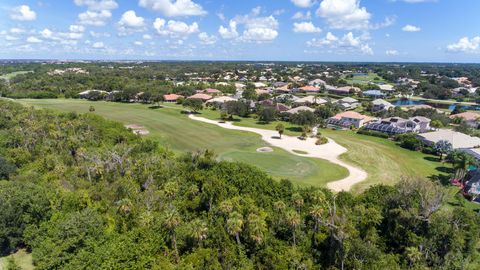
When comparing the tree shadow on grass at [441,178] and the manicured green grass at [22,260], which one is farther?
the tree shadow on grass at [441,178]

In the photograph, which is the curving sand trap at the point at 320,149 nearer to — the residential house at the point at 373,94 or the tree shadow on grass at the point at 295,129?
the tree shadow on grass at the point at 295,129

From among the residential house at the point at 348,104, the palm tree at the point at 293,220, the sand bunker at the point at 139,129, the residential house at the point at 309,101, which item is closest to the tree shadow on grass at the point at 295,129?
the residential house at the point at 309,101

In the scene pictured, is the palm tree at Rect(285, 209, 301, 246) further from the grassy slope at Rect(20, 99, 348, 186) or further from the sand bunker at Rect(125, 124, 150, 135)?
the sand bunker at Rect(125, 124, 150, 135)

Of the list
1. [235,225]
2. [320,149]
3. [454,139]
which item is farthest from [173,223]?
[454,139]

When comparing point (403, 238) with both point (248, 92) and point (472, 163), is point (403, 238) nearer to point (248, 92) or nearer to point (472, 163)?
point (472, 163)

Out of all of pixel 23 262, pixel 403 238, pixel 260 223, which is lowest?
pixel 23 262

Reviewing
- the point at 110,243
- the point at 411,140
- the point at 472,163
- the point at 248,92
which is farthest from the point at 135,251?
the point at 248,92

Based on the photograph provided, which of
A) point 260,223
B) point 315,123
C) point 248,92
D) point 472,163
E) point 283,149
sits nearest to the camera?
point 260,223

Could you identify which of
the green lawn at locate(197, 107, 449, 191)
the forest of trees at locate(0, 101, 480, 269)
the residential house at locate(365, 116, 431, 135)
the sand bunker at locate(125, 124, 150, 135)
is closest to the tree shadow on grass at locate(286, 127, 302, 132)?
the green lawn at locate(197, 107, 449, 191)
